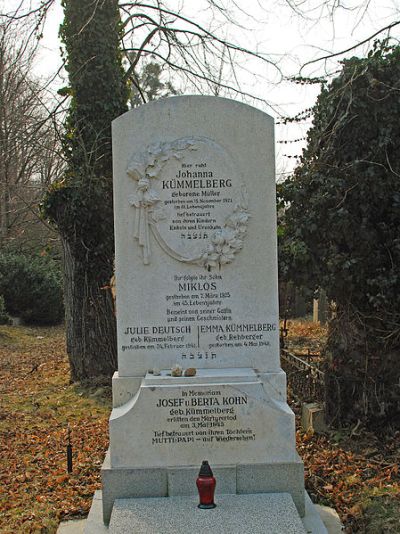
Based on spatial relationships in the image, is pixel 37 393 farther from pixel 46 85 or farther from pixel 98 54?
pixel 98 54

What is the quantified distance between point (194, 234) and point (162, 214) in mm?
300

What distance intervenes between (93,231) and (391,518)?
670 cm

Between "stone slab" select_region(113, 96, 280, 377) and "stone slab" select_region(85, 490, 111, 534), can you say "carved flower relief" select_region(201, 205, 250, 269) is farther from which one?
"stone slab" select_region(85, 490, 111, 534)

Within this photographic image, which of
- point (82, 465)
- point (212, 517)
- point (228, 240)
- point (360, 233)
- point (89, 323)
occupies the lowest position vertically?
point (82, 465)

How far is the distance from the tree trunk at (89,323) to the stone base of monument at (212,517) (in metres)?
5.43

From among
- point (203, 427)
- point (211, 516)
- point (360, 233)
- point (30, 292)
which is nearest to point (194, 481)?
point (203, 427)

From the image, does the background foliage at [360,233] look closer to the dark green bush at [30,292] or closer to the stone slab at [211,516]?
the stone slab at [211,516]

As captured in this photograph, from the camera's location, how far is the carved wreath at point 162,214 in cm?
509

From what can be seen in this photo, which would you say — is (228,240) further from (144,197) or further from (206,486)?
(206,486)

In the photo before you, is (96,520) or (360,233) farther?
(360,233)

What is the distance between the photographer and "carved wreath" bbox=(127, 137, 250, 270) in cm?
509

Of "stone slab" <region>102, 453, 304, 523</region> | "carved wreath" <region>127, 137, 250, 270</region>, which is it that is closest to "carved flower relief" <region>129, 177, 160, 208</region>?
"carved wreath" <region>127, 137, 250, 270</region>

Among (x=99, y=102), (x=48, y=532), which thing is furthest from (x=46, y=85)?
(x=48, y=532)

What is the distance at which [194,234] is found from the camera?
16.8ft
